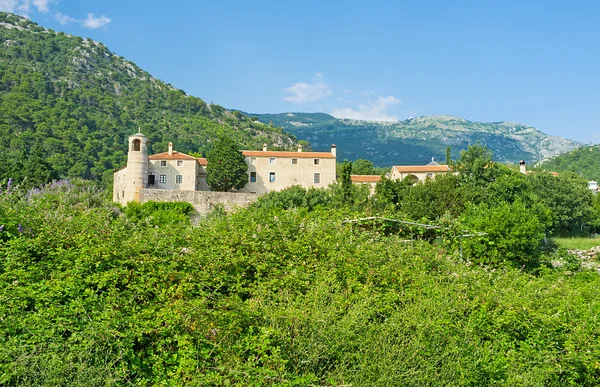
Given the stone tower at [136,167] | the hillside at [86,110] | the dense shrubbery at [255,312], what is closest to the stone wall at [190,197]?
the stone tower at [136,167]

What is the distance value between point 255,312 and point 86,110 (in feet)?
380

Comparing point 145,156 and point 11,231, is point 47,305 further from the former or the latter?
point 145,156

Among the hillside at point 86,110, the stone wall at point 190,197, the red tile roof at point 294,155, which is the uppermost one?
the hillside at point 86,110

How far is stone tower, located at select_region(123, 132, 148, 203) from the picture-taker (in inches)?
1649

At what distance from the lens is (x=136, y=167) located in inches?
1660

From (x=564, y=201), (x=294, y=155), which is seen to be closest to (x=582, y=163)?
(x=564, y=201)

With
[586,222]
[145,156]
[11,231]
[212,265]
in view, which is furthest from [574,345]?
[586,222]

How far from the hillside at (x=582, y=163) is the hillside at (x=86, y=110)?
6613cm

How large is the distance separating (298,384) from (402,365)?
106 centimetres

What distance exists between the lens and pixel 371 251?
6.39 m

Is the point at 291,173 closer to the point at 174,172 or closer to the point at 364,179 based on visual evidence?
the point at 364,179

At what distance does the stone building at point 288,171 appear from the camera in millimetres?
49031

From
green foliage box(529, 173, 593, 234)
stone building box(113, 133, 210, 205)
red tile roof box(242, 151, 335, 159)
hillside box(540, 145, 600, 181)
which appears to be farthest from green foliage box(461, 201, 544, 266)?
hillside box(540, 145, 600, 181)

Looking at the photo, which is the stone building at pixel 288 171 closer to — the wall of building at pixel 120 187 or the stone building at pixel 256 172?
the stone building at pixel 256 172
